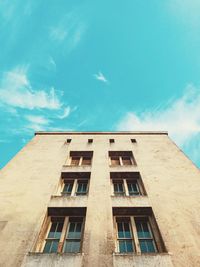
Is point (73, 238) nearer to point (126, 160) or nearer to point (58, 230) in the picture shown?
point (58, 230)

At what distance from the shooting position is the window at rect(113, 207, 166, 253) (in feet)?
23.4

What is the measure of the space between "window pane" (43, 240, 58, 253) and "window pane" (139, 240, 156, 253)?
135 inches

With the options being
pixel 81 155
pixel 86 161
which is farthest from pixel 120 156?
pixel 81 155

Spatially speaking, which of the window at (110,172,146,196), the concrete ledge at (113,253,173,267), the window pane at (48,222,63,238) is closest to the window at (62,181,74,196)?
the window pane at (48,222,63,238)

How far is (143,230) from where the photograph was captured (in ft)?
26.6

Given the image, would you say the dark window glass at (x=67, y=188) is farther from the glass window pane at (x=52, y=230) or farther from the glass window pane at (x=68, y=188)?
the glass window pane at (x=52, y=230)

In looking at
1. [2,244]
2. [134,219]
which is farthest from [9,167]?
[134,219]

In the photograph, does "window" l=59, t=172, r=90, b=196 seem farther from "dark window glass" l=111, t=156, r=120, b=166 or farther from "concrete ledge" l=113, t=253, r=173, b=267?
"concrete ledge" l=113, t=253, r=173, b=267

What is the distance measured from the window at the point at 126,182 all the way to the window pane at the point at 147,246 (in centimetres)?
338

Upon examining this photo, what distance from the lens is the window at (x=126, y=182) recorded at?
10.9 m

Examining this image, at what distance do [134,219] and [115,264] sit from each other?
298cm

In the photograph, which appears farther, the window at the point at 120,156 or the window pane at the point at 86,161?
the window at the point at 120,156

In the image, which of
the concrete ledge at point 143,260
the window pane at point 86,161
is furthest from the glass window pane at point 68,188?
the concrete ledge at point 143,260

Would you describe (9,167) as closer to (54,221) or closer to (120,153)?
(54,221)
